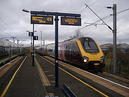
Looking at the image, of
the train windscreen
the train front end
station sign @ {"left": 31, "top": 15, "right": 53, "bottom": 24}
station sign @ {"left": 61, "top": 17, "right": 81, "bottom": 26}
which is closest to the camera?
station sign @ {"left": 31, "top": 15, "right": 53, "bottom": 24}

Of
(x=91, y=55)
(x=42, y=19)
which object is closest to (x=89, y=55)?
(x=91, y=55)

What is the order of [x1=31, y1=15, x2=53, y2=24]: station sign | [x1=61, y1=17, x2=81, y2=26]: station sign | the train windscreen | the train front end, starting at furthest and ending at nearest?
the train windscreen < the train front end < [x1=61, y1=17, x2=81, y2=26]: station sign < [x1=31, y1=15, x2=53, y2=24]: station sign

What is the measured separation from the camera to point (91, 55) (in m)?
20.3

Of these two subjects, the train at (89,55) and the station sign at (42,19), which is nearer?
the station sign at (42,19)

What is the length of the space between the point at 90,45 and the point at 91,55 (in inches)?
60.0

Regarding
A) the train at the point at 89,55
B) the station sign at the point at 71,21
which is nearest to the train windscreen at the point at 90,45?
the train at the point at 89,55

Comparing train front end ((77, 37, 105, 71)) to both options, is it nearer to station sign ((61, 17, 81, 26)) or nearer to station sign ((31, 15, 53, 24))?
station sign ((61, 17, 81, 26))

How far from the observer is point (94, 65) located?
19.8 m

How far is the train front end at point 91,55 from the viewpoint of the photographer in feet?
65.3

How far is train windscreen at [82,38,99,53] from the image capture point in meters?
21.0

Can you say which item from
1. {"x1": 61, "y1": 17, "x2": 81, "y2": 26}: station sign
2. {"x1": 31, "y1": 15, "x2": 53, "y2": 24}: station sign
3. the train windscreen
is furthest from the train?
{"x1": 31, "y1": 15, "x2": 53, "y2": 24}: station sign

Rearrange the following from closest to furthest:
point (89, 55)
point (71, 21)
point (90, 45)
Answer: point (71, 21), point (89, 55), point (90, 45)

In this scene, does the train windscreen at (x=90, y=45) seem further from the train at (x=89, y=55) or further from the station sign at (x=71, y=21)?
the station sign at (x=71, y=21)

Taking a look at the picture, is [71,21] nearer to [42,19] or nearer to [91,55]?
[42,19]
